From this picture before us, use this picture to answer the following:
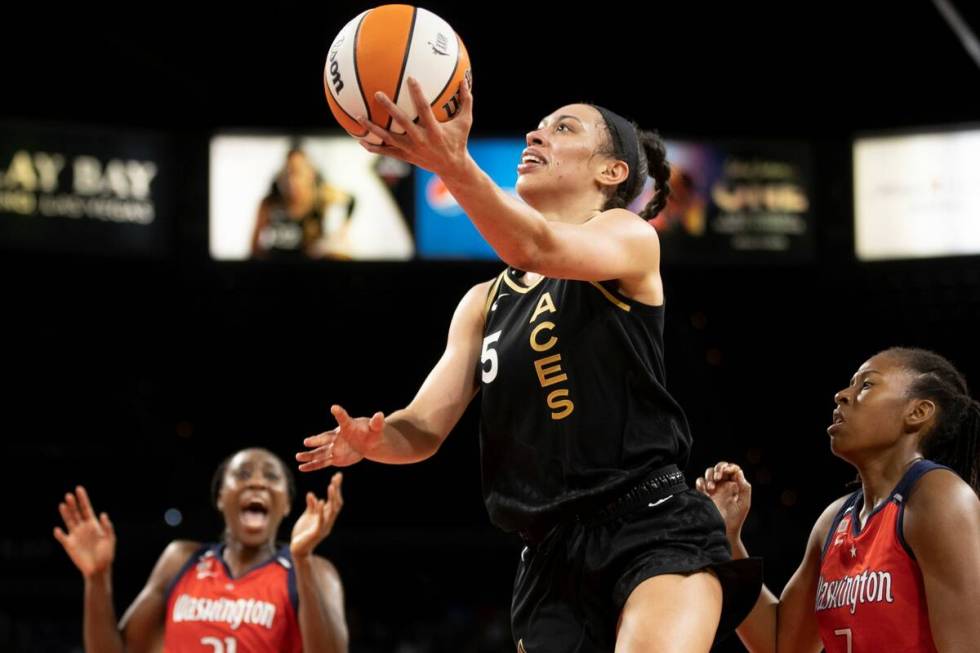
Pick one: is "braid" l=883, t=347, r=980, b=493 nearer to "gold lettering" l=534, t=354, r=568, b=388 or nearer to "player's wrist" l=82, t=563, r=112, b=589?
"gold lettering" l=534, t=354, r=568, b=388

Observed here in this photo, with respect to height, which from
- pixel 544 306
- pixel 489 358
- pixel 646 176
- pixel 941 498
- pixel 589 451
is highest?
pixel 646 176

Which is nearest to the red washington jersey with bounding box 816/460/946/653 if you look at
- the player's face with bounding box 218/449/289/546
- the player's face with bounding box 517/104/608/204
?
the player's face with bounding box 517/104/608/204

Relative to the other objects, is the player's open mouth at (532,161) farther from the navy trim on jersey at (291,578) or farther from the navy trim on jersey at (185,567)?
the navy trim on jersey at (185,567)

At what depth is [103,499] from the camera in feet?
42.9

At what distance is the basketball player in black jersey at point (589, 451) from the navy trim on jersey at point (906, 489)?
75 cm

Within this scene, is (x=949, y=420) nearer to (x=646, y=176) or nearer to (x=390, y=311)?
(x=646, y=176)

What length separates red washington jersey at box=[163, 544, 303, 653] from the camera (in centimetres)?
536

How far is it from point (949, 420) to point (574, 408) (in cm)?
135

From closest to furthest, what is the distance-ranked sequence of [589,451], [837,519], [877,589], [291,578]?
[589,451] < [877,589] < [837,519] < [291,578]

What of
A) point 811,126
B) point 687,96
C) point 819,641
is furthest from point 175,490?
point 819,641

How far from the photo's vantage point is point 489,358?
334 cm

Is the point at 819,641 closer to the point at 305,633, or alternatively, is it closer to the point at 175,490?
the point at 305,633

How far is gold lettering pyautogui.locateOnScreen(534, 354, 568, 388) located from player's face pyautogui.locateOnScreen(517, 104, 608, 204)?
0.49 metres

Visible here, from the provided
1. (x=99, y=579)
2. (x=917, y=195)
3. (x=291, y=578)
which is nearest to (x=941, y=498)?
(x=291, y=578)
